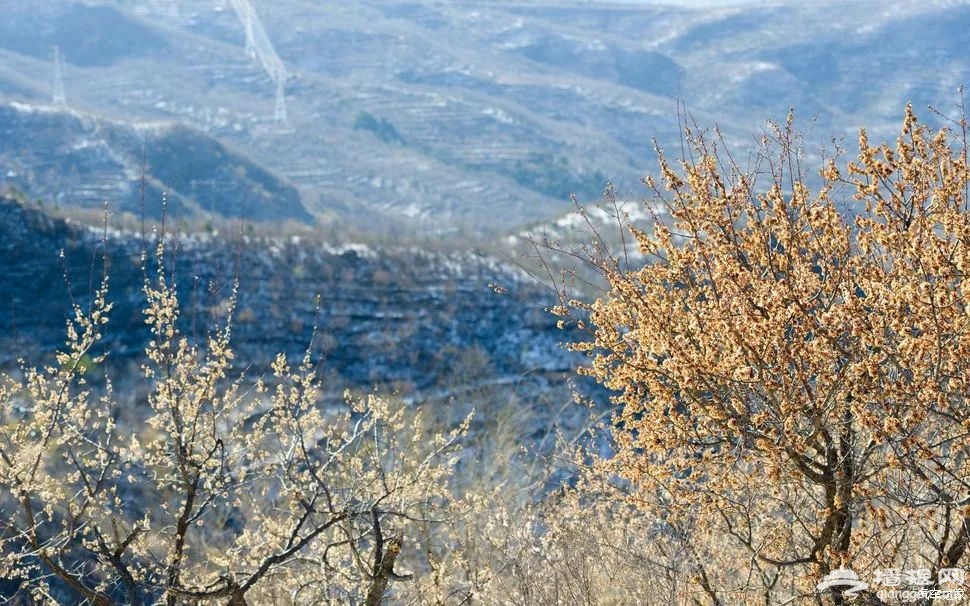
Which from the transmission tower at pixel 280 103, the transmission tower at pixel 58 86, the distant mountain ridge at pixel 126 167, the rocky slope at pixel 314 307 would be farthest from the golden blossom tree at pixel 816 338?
the transmission tower at pixel 280 103

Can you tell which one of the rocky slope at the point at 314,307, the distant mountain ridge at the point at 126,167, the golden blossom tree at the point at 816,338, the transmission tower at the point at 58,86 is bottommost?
the rocky slope at the point at 314,307

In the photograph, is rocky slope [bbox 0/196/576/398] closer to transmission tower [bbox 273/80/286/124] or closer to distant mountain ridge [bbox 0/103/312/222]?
distant mountain ridge [bbox 0/103/312/222]

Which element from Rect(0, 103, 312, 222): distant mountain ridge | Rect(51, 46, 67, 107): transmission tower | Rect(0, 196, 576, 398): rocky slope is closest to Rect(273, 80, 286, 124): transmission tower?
Rect(51, 46, 67, 107): transmission tower

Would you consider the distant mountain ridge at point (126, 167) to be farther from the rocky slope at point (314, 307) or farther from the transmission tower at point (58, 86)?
the rocky slope at point (314, 307)

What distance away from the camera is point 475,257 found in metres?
59.9

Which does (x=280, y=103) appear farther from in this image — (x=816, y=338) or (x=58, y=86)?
(x=816, y=338)

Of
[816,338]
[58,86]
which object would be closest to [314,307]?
[816,338]

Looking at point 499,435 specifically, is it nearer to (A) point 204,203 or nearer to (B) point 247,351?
(B) point 247,351

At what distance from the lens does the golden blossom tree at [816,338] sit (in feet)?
19.0

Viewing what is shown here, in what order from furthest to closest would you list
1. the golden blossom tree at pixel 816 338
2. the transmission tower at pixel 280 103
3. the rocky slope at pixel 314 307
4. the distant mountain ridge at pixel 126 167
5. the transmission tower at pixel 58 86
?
1. the transmission tower at pixel 280 103
2. the transmission tower at pixel 58 86
3. the distant mountain ridge at pixel 126 167
4. the rocky slope at pixel 314 307
5. the golden blossom tree at pixel 816 338

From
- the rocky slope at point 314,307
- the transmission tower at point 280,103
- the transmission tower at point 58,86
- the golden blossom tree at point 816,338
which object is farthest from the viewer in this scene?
the transmission tower at point 280,103

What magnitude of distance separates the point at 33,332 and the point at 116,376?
208 inches

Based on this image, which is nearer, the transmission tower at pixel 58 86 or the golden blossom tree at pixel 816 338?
the golden blossom tree at pixel 816 338

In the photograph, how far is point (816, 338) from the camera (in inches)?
249
